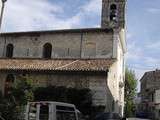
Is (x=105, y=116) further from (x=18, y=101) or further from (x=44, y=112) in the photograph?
(x=44, y=112)

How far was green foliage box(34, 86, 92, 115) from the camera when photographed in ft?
92.2

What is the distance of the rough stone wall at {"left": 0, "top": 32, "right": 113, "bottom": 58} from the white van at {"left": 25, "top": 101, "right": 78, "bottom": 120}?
18302 mm

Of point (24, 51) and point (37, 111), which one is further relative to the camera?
point (24, 51)

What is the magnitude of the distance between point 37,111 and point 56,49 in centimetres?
2055

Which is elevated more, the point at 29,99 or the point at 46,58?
the point at 46,58

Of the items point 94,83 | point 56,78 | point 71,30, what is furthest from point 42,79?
point 71,30

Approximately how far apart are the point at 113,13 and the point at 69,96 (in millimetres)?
18169

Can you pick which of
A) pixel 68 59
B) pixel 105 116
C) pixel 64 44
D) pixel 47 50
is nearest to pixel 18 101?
pixel 105 116

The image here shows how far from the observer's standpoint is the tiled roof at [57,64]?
2927 cm

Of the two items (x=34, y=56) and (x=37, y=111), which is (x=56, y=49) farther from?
(x=37, y=111)

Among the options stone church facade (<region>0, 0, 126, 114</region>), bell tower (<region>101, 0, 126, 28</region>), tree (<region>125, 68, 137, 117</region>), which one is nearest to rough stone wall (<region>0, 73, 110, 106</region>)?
stone church facade (<region>0, 0, 126, 114</region>)

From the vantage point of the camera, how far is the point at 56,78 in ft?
97.8

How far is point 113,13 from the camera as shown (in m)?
43.4

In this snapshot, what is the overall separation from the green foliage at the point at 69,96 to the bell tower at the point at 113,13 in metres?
15.5
